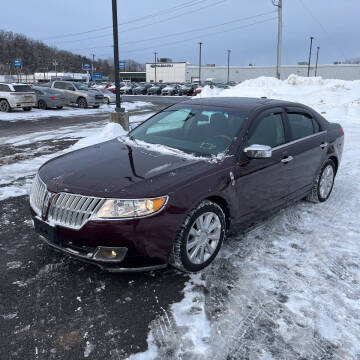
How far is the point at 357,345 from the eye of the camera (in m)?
2.55

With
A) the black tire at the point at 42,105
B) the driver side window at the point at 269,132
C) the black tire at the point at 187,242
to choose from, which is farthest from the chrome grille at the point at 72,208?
the black tire at the point at 42,105

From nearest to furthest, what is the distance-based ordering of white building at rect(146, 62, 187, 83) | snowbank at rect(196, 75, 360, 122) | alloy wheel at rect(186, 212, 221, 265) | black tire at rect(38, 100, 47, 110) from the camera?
alloy wheel at rect(186, 212, 221, 265), snowbank at rect(196, 75, 360, 122), black tire at rect(38, 100, 47, 110), white building at rect(146, 62, 187, 83)

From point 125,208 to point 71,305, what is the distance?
894 millimetres

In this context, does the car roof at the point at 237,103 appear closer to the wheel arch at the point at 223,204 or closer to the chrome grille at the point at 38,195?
the wheel arch at the point at 223,204

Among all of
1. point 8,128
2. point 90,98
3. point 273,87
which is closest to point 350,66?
point 273,87

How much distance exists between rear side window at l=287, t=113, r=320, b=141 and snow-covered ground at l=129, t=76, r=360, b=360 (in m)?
1.09

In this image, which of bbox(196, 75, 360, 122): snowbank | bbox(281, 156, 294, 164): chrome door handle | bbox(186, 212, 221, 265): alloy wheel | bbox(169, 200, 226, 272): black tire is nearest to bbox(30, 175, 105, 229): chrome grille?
bbox(169, 200, 226, 272): black tire

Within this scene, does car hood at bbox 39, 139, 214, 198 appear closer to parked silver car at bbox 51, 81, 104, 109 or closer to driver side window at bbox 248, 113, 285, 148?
driver side window at bbox 248, 113, 285, 148

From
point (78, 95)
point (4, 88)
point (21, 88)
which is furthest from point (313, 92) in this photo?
point (4, 88)

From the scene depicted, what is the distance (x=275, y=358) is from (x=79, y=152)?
Result: 115 inches

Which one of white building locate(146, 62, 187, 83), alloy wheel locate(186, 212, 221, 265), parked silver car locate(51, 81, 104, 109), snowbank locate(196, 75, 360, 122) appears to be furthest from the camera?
white building locate(146, 62, 187, 83)

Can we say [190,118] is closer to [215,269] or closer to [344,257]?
[215,269]

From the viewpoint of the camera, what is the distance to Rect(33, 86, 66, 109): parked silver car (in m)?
21.4

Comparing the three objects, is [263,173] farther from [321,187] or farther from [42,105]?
[42,105]
